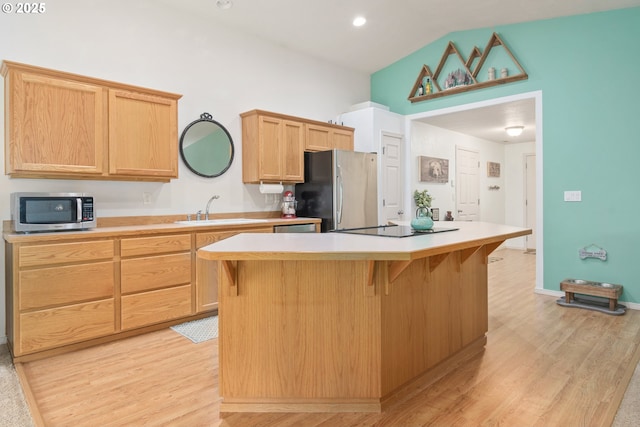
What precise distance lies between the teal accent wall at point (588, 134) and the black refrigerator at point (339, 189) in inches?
77.6

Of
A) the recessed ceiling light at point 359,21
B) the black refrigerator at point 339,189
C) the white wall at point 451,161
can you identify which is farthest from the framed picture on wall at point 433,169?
the recessed ceiling light at point 359,21

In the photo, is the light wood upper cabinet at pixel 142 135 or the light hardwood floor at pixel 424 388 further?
the light wood upper cabinet at pixel 142 135

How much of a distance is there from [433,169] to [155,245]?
15.0ft

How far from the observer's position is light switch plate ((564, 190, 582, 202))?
417cm

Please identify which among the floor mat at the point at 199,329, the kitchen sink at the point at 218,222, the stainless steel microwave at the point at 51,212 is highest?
the stainless steel microwave at the point at 51,212

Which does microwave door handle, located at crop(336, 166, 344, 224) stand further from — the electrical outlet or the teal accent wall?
the teal accent wall

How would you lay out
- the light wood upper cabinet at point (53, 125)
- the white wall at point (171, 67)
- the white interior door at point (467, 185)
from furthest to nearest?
the white interior door at point (467, 185)
the white wall at point (171, 67)
the light wood upper cabinet at point (53, 125)

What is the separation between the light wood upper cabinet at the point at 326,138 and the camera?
15.5 feet

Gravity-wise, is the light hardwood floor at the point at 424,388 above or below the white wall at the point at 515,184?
below

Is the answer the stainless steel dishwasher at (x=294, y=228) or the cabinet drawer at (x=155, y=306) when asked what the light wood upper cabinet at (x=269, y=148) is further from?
the cabinet drawer at (x=155, y=306)

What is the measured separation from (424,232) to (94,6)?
334 cm

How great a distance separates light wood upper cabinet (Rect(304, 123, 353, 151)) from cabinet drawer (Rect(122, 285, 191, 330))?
89.9 inches

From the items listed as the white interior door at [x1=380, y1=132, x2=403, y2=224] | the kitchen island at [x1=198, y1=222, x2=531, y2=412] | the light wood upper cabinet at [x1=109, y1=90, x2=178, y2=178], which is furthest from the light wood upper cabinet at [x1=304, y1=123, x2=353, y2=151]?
the kitchen island at [x1=198, y1=222, x2=531, y2=412]

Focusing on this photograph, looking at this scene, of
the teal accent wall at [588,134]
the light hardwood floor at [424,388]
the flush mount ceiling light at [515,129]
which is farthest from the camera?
the flush mount ceiling light at [515,129]
